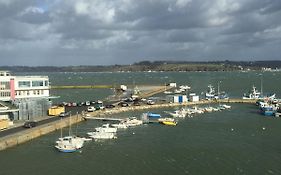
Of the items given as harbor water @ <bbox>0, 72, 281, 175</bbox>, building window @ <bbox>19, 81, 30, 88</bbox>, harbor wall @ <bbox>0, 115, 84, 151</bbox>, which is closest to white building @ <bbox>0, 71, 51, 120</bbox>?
building window @ <bbox>19, 81, 30, 88</bbox>

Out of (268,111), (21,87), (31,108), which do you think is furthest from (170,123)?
(21,87)

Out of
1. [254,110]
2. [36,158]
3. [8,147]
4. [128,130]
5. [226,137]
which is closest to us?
[36,158]

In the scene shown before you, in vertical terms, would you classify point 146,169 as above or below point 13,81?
below

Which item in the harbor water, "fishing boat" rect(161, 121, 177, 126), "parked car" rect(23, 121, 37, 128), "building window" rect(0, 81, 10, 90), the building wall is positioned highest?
"building window" rect(0, 81, 10, 90)

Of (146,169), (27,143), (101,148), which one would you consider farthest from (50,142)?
(146,169)

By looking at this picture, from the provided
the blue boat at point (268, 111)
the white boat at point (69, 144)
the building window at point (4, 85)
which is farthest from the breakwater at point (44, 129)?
the blue boat at point (268, 111)

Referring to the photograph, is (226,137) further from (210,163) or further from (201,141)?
(210,163)

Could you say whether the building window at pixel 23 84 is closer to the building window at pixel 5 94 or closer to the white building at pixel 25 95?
the white building at pixel 25 95

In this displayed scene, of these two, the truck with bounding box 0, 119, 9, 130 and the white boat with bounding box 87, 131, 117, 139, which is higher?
the truck with bounding box 0, 119, 9, 130

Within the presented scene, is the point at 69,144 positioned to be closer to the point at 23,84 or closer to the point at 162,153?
the point at 162,153

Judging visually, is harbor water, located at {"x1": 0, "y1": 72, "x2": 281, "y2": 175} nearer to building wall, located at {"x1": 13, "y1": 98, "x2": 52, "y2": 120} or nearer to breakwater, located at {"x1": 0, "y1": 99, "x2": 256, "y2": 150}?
breakwater, located at {"x1": 0, "y1": 99, "x2": 256, "y2": 150}
